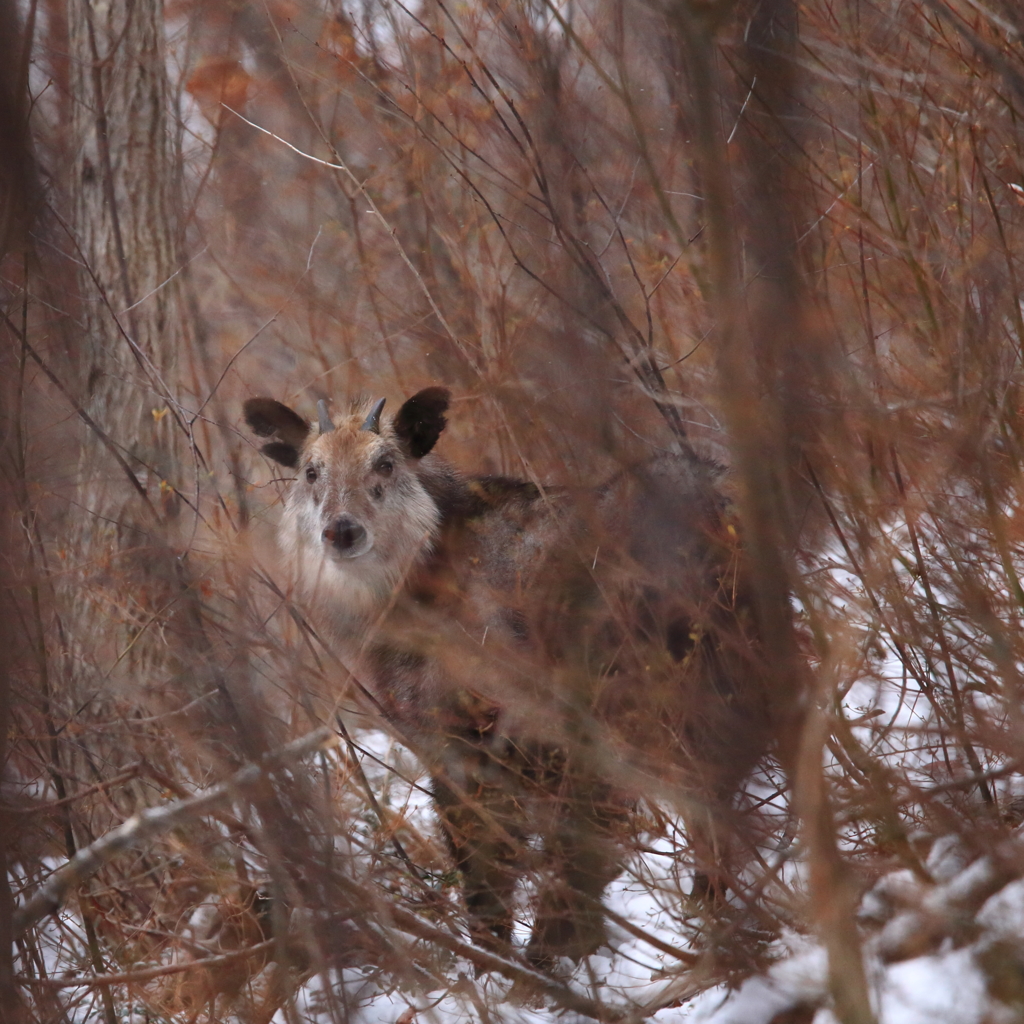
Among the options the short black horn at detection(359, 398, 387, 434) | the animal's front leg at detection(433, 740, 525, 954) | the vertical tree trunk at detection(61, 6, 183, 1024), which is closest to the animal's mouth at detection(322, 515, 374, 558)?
the short black horn at detection(359, 398, 387, 434)

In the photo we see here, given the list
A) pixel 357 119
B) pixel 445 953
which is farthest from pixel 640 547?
pixel 357 119

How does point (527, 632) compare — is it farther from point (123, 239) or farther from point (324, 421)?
point (123, 239)

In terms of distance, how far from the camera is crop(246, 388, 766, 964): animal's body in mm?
3672

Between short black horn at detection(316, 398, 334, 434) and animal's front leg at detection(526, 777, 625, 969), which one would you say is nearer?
animal's front leg at detection(526, 777, 625, 969)

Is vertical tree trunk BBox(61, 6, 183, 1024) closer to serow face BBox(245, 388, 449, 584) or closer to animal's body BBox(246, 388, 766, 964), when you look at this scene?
serow face BBox(245, 388, 449, 584)

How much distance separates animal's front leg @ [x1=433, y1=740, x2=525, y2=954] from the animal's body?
0.05 ft

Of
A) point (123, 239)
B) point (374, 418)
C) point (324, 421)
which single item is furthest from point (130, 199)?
point (374, 418)

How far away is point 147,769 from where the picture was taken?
3.33 m

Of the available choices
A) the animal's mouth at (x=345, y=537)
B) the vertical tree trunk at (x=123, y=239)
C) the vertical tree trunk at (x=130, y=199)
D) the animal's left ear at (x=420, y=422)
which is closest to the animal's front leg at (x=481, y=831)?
the animal's mouth at (x=345, y=537)

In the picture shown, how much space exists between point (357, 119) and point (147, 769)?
6.20 metres

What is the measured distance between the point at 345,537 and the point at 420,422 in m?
0.92

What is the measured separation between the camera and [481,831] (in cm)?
446

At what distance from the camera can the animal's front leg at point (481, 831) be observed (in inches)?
168

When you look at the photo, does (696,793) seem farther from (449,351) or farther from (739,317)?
(449,351)
